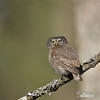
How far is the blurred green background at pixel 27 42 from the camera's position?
410 inches

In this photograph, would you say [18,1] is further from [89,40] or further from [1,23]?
[89,40]

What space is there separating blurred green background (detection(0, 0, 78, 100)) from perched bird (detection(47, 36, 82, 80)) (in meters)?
2.94

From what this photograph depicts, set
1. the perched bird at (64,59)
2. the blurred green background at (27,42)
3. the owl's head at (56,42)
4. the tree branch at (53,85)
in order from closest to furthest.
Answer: the tree branch at (53,85) → the perched bird at (64,59) → the owl's head at (56,42) → the blurred green background at (27,42)

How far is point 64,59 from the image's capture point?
673cm

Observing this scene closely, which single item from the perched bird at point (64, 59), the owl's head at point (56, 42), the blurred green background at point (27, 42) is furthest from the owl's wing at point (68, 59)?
the blurred green background at point (27, 42)

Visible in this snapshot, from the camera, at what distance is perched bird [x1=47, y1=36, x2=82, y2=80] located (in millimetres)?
6422

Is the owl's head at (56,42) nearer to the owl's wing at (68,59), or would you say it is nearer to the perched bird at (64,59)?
the perched bird at (64,59)

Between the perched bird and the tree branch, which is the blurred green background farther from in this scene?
the tree branch

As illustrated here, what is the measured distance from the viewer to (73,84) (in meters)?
9.50

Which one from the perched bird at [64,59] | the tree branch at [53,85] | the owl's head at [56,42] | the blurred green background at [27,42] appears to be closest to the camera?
the tree branch at [53,85]

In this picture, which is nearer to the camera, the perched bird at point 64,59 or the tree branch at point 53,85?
the tree branch at point 53,85

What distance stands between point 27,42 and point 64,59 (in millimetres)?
4375

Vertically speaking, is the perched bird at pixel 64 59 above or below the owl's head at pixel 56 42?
below

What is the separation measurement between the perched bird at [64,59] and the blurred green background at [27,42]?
2945 millimetres
